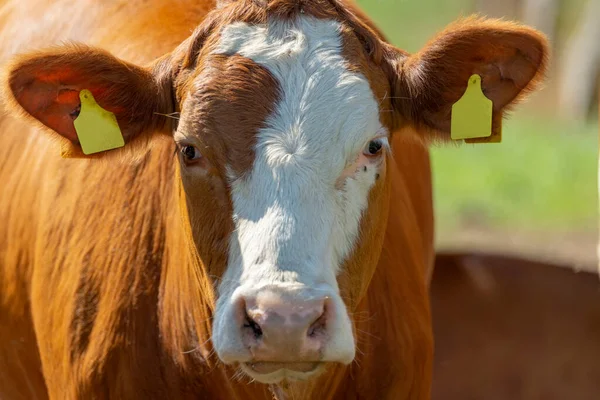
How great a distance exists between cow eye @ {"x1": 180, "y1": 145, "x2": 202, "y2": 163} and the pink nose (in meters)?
0.60

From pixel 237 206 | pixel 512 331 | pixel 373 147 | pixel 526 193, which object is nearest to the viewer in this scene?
pixel 237 206

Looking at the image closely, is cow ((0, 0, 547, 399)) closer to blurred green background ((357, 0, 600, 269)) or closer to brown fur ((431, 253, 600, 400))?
brown fur ((431, 253, 600, 400))

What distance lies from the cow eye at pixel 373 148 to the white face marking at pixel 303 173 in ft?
0.08

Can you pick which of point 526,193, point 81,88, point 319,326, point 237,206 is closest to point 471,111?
point 237,206

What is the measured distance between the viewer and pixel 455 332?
721cm

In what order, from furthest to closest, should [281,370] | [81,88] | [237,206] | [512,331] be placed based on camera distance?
[512,331]
[81,88]
[237,206]
[281,370]

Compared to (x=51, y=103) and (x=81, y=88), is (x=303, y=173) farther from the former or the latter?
(x=51, y=103)

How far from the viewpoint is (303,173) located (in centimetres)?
328

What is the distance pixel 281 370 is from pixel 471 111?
115 cm

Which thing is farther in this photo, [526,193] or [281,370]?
[526,193]

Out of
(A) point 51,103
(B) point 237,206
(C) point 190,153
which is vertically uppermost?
(A) point 51,103

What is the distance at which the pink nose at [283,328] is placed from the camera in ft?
9.91

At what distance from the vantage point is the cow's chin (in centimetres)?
317

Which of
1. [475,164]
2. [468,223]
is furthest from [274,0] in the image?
[475,164]
